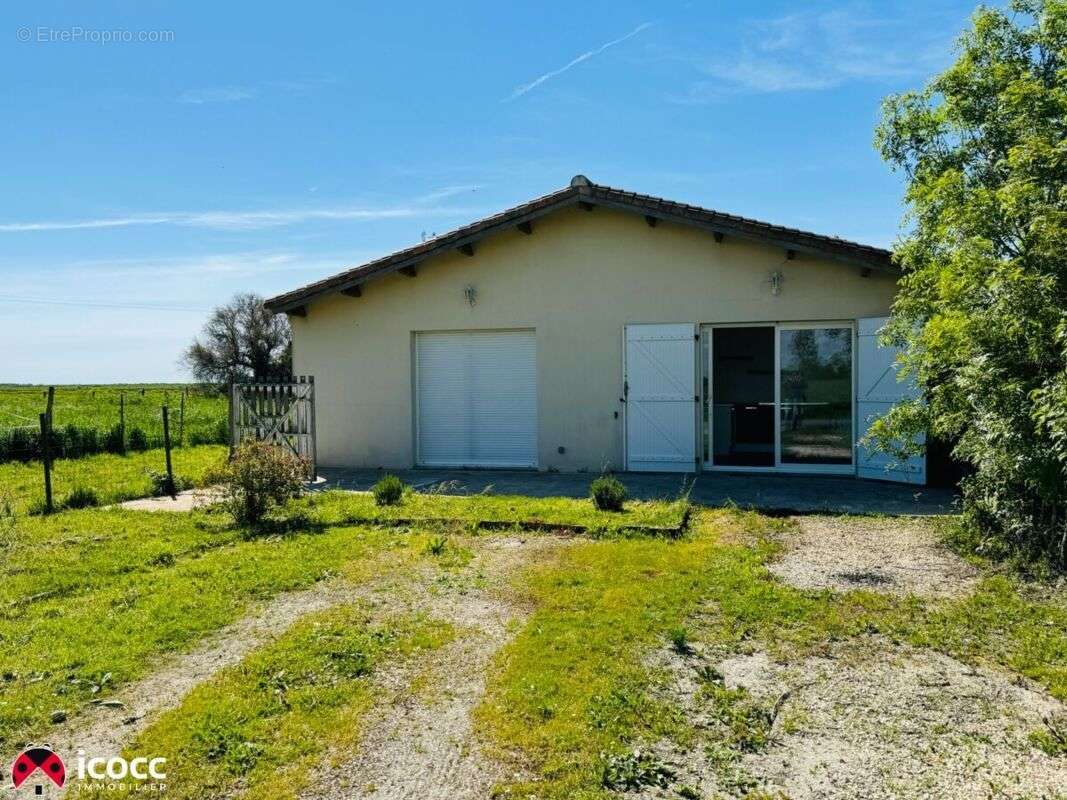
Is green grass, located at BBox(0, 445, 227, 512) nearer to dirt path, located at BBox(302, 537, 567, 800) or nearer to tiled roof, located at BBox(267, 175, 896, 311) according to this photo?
tiled roof, located at BBox(267, 175, 896, 311)

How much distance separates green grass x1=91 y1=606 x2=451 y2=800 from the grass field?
0.01m

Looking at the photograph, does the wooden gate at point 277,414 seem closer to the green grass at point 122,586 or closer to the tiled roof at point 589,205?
the tiled roof at point 589,205

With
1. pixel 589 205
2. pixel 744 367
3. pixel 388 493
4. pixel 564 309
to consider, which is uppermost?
pixel 589 205

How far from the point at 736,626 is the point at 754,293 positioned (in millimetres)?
7426

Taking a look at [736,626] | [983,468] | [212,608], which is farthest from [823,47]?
[212,608]

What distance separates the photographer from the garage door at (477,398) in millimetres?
12320

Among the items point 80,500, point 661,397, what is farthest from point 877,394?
point 80,500

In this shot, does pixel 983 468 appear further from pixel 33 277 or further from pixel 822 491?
pixel 33 277

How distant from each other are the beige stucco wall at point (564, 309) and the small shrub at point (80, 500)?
405cm

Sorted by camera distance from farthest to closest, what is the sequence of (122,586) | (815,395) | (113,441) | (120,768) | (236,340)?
(236,340) → (113,441) → (815,395) → (122,586) → (120,768)

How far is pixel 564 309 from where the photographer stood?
11930mm

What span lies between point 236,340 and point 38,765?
4076 cm

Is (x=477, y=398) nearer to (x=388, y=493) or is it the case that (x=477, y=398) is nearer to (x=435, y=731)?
(x=388, y=493)

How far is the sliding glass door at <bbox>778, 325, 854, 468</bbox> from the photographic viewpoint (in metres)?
11.0
